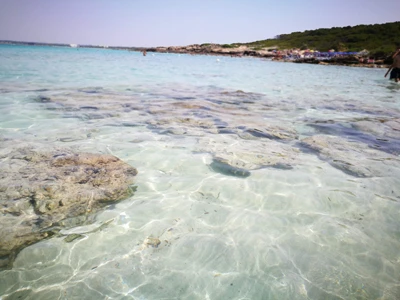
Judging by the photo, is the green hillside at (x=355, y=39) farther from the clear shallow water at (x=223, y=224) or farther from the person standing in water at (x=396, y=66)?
the clear shallow water at (x=223, y=224)

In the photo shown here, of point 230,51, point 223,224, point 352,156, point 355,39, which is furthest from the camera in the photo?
point 230,51

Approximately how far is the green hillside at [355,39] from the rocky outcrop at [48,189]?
59.3 metres

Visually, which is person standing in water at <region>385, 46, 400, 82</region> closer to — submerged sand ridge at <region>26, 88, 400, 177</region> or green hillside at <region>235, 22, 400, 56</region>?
submerged sand ridge at <region>26, 88, 400, 177</region>

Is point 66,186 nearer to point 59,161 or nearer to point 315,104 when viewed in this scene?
point 59,161

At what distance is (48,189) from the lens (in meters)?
3.10

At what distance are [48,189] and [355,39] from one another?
8851 centimetres

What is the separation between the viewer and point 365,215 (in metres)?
3.16

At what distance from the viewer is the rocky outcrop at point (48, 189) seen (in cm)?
258

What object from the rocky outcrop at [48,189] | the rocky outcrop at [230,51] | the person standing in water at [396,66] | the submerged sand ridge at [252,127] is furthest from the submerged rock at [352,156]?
the rocky outcrop at [230,51]

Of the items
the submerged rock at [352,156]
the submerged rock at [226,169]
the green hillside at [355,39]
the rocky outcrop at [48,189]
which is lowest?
the submerged rock at [352,156]

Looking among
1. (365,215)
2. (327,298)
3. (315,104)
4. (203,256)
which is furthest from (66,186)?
(315,104)

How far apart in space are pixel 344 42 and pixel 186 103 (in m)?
81.4

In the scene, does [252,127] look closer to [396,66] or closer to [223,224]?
[223,224]

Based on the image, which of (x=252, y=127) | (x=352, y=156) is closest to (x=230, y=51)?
(x=252, y=127)
